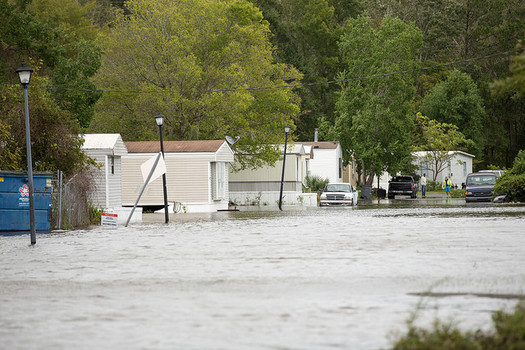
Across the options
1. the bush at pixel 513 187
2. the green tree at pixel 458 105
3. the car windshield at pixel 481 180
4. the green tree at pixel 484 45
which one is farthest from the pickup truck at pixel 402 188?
the green tree at pixel 484 45

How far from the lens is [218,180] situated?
156 feet

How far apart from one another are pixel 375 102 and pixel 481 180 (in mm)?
18563

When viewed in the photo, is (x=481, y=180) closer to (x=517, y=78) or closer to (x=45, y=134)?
(x=45, y=134)

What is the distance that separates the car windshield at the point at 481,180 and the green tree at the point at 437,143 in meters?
26.5

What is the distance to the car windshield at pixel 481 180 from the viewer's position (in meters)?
54.1

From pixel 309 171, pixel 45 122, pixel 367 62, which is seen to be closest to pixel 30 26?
pixel 45 122

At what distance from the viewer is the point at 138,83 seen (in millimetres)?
51688

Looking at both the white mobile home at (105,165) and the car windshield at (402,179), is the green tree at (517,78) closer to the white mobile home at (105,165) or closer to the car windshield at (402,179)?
the white mobile home at (105,165)

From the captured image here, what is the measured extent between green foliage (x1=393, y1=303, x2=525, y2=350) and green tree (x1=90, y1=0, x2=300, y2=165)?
4322cm

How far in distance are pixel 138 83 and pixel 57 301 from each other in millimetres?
Result: 41151

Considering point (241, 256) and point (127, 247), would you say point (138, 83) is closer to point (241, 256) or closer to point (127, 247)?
point (127, 247)

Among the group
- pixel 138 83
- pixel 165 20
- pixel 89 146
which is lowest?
pixel 89 146

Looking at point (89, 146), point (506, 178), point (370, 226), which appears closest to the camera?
point (370, 226)

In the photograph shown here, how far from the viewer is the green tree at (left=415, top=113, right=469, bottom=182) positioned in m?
82.8
